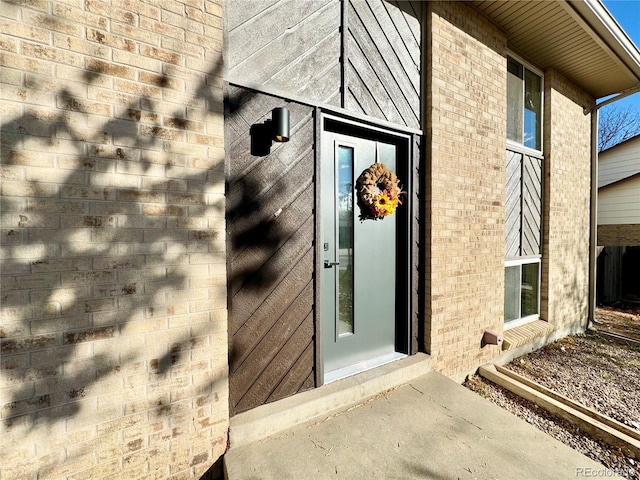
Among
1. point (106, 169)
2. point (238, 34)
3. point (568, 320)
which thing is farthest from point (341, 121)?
point (568, 320)

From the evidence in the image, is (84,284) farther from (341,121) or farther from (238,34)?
(341,121)

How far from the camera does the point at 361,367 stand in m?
2.78

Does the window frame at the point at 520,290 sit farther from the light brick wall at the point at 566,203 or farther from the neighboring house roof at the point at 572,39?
the neighboring house roof at the point at 572,39

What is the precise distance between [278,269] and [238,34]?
5.95 feet

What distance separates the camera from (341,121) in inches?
104

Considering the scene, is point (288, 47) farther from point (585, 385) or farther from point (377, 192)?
point (585, 385)

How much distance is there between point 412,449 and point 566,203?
5092 mm

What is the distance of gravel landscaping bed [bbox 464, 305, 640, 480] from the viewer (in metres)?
2.47

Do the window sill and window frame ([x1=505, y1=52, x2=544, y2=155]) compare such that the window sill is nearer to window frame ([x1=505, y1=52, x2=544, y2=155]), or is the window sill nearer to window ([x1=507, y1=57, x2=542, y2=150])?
window frame ([x1=505, y1=52, x2=544, y2=155])

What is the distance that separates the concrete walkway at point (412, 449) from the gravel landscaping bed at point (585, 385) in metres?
0.69

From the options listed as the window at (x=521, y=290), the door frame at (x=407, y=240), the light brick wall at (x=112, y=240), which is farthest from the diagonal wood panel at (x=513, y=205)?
the light brick wall at (x=112, y=240)

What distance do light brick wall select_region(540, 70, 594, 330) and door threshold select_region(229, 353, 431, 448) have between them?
334cm

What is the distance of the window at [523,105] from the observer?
13.9 feet

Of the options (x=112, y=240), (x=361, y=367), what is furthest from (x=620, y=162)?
(x=112, y=240)
